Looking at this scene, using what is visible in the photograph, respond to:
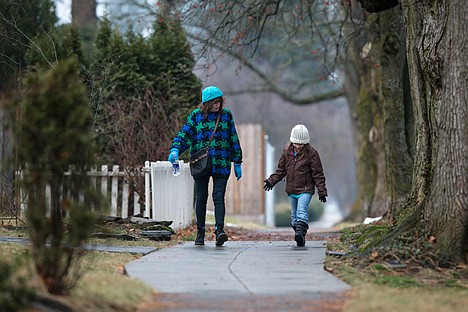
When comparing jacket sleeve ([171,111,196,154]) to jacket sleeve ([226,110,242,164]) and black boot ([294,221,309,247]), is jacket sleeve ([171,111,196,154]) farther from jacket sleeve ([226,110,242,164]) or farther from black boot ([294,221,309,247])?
black boot ([294,221,309,247])

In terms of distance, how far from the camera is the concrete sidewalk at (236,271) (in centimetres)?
701

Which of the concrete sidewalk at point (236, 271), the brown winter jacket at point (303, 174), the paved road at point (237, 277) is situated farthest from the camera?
the brown winter jacket at point (303, 174)

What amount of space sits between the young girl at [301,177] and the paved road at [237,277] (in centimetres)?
98

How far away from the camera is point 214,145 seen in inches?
427

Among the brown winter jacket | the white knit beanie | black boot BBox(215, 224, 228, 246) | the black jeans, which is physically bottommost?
black boot BBox(215, 224, 228, 246)

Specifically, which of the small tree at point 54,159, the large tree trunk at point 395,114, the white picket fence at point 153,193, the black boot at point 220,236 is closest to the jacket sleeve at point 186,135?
the black boot at point 220,236

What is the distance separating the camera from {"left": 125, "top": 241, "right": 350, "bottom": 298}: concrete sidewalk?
7008 millimetres

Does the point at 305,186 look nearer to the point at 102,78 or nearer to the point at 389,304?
the point at 102,78

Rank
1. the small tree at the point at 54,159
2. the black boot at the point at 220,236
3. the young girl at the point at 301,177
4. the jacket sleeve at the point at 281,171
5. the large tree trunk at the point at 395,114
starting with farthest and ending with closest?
the large tree trunk at the point at 395,114, the jacket sleeve at the point at 281,171, the young girl at the point at 301,177, the black boot at the point at 220,236, the small tree at the point at 54,159

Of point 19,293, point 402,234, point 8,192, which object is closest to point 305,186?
point 402,234

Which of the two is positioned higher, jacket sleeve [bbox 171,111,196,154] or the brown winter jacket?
jacket sleeve [bbox 171,111,196,154]

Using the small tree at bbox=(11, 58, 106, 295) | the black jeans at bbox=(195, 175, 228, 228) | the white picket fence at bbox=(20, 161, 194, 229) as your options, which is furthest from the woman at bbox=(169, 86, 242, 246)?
the small tree at bbox=(11, 58, 106, 295)

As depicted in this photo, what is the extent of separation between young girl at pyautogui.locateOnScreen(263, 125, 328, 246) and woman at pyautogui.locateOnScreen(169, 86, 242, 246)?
2.25ft

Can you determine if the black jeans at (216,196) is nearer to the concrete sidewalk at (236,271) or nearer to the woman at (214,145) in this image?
the woman at (214,145)
